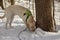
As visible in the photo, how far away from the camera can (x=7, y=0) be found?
792 cm

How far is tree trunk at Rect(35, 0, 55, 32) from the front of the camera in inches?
138

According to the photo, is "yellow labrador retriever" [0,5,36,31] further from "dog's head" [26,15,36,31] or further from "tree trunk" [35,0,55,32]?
"tree trunk" [35,0,55,32]

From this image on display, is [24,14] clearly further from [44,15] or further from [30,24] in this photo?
[44,15]

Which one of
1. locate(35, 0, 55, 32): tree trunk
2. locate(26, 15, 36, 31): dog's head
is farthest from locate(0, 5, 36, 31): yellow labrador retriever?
locate(35, 0, 55, 32): tree trunk

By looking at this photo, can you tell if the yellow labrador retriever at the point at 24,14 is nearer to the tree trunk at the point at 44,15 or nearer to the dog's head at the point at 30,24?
the dog's head at the point at 30,24

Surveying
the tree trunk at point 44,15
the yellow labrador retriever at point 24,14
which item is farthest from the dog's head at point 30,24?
the tree trunk at point 44,15

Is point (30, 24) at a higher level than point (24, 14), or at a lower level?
lower

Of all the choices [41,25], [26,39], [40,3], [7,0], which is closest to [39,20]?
[41,25]

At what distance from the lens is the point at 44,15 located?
3.52 m

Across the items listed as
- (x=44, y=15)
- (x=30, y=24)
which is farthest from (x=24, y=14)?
(x=44, y=15)

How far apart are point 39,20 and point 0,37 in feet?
2.95

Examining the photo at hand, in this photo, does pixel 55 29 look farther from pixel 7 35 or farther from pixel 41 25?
pixel 7 35

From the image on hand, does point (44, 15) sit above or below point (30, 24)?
above

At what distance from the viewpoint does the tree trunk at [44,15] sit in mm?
3494
